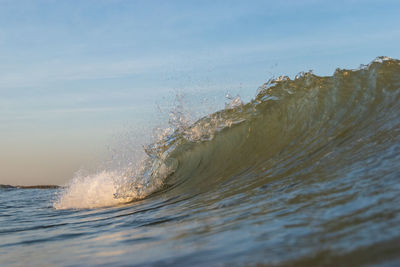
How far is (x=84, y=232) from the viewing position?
4207 millimetres

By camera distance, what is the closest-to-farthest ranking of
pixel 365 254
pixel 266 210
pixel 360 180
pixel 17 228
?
pixel 365 254, pixel 266 210, pixel 360 180, pixel 17 228

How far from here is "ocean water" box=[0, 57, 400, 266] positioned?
2.17 meters

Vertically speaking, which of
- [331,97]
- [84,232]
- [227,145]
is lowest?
[84,232]

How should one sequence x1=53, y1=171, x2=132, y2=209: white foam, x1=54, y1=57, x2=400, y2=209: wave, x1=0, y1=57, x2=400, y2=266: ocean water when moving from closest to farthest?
x1=0, y1=57, x2=400, y2=266: ocean water, x1=54, y1=57, x2=400, y2=209: wave, x1=53, y1=171, x2=132, y2=209: white foam

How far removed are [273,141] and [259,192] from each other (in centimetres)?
262

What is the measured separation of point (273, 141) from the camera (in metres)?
6.82

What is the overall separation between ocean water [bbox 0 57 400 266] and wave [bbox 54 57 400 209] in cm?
3

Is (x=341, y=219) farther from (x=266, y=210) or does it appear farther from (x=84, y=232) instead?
(x=84, y=232)

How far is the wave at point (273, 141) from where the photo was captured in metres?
5.21

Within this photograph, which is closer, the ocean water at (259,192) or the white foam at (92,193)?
the ocean water at (259,192)

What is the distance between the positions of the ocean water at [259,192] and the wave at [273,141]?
30mm

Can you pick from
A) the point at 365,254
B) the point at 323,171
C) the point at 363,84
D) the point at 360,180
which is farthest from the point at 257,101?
the point at 365,254

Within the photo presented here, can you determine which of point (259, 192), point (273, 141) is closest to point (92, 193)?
point (273, 141)

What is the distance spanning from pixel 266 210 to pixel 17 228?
3540mm
